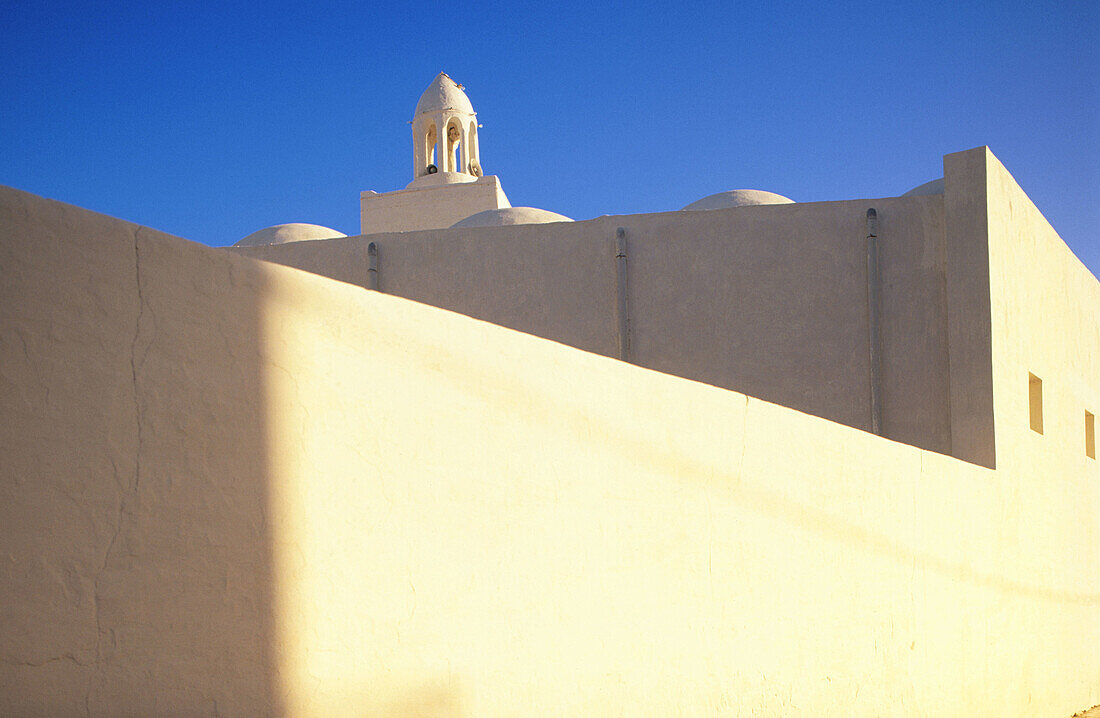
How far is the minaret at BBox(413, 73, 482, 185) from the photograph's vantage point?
25906 millimetres

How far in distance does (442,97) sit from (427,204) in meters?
3.07

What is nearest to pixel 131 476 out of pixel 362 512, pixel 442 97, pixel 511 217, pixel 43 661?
pixel 43 661

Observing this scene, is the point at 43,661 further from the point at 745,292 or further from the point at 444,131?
the point at 444,131

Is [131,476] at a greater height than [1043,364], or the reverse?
[1043,364]

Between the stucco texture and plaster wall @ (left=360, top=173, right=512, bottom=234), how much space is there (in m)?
20.2

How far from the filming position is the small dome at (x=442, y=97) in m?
25.9

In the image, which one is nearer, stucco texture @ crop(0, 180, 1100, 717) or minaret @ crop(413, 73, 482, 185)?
stucco texture @ crop(0, 180, 1100, 717)

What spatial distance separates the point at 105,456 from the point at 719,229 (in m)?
7.89

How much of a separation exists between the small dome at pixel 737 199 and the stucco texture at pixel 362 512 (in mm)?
8412

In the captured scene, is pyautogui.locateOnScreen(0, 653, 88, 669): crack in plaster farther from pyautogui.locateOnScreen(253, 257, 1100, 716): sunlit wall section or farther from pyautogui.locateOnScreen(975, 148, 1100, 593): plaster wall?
pyautogui.locateOnScreen(975, 148, 1100, 593): plaster wall

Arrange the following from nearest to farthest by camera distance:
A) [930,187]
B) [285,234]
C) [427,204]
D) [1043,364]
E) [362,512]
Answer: [362,512] < [1043,364] < [930,187] < [285,234] < [427,204]

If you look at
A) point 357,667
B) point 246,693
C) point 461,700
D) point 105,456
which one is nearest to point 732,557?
point 461,700

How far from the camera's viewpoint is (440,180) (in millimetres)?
25406

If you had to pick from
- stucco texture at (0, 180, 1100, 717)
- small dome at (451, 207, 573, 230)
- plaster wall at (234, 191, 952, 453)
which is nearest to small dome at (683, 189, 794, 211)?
small dome at (451, 207, 573, 230)
